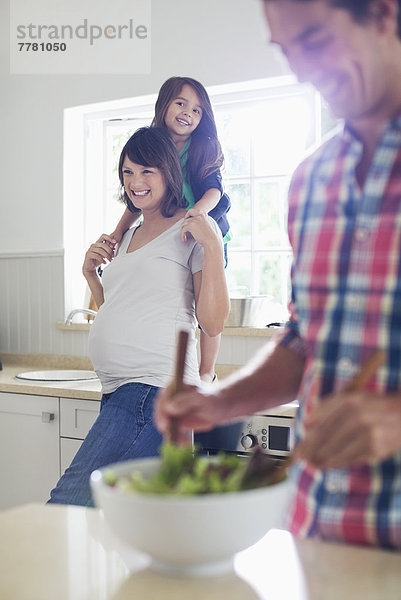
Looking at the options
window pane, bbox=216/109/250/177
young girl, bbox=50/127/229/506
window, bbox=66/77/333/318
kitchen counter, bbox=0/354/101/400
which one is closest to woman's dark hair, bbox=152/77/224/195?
young girl, bbox=50/127/229/506

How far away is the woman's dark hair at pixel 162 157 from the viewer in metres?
1.94

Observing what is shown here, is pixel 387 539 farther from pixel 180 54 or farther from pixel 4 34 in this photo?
pixel 4 34

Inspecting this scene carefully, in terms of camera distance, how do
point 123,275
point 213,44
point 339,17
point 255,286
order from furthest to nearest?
1. point 255,286
2. point 213,44
3. point 123,275
4. point 339,17

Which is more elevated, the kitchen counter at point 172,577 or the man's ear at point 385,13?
the man's ear at point 385,13

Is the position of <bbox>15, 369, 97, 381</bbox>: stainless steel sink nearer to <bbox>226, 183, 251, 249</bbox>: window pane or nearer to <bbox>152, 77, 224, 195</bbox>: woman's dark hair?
<bbox>226, 183, 251, 249</bbox>: window pane

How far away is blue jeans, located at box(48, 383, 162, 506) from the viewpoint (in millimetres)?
1749

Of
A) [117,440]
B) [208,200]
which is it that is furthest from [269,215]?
[117,440]

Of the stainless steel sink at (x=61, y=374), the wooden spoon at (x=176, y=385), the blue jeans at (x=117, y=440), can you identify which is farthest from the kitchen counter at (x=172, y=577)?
the stainless steel sink at (x=61, y=374)

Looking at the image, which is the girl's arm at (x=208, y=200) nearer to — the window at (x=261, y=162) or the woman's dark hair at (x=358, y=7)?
the window at (x=261, y=162)

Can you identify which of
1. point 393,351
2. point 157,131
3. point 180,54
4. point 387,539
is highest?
point 180,54

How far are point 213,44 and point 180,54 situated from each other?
0.53 feet

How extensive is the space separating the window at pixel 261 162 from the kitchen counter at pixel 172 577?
7.42 ft

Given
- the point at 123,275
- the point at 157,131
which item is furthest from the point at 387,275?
the point at 157,131

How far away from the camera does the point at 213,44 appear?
2916mm
